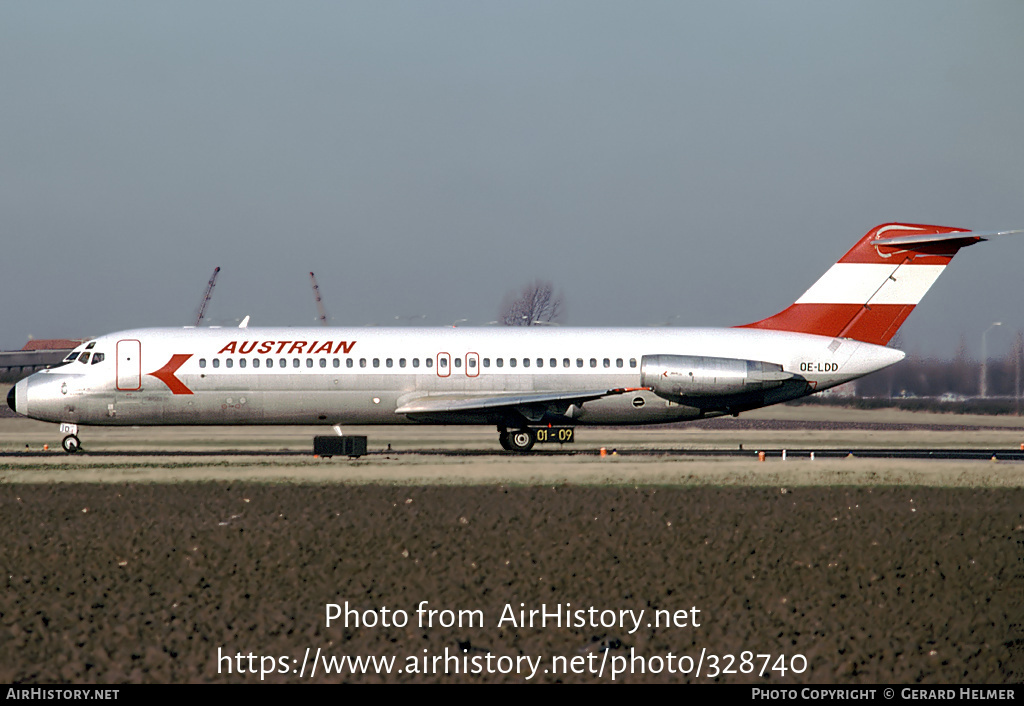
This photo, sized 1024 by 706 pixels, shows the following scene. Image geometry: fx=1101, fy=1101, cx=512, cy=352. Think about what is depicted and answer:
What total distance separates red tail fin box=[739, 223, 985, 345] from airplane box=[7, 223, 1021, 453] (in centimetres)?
5

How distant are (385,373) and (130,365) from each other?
7.81 metres

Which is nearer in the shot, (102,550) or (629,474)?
(102,550)

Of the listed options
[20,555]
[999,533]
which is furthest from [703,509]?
[20,555]

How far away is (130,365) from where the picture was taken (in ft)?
111

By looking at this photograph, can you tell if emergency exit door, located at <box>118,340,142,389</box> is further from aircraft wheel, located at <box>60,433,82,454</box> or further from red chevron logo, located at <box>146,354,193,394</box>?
aircraft wheel, located at <box>60,433,82,454</box>

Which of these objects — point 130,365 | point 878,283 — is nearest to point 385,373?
point 130,365

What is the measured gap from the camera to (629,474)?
25984 mm

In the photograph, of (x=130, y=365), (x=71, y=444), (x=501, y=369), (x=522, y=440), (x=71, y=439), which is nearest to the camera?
(x=130, y=365)

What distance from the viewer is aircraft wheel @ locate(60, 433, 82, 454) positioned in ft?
111

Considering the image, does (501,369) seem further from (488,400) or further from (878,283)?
(878,283)

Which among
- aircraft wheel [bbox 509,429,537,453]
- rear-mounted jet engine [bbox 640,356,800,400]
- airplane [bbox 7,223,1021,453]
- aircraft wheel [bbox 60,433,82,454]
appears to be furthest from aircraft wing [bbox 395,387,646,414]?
aircraft wheel [bbox 60,433,82,454]

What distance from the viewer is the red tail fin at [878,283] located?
116ft
